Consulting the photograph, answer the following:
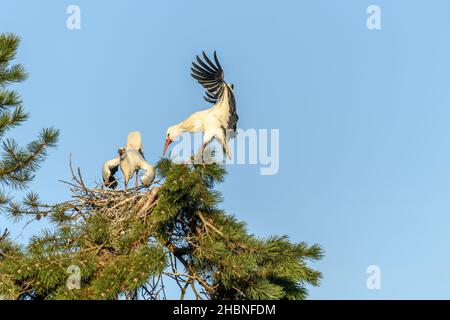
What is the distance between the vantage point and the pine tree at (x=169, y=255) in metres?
5.21

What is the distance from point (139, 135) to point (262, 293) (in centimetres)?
436

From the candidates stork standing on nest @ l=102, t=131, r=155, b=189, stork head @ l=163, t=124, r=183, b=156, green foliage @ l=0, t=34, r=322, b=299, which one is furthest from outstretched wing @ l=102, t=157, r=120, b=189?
green foliage @ l=0, t=34, r=322, b=299

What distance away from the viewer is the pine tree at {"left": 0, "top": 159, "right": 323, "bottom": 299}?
17.1 ft

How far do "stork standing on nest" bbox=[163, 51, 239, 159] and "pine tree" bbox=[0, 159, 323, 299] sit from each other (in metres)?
2.95

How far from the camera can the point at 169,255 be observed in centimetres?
532

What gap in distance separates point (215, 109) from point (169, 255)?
12.4 ft

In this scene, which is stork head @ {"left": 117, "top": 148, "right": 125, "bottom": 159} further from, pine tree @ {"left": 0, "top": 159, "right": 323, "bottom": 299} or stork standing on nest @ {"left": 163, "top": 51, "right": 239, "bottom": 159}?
pine tree @ {"left": 0, "top": 159, "right": 323, "bottom": 299}

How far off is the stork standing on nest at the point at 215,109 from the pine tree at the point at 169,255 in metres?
2.95

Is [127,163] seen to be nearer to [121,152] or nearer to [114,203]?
[121,152]

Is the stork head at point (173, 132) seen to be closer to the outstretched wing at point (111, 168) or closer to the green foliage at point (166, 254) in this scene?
the outstretched wing at point (111, 168)

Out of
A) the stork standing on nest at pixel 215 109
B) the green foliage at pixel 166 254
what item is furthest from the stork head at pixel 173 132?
the green foliage at pixel 166 254

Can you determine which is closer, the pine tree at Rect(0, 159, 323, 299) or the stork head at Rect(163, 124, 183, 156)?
the pine tree at Rect(0, 159, 323, 299)

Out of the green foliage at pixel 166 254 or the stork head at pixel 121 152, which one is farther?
the stork head at pixel 121 152
